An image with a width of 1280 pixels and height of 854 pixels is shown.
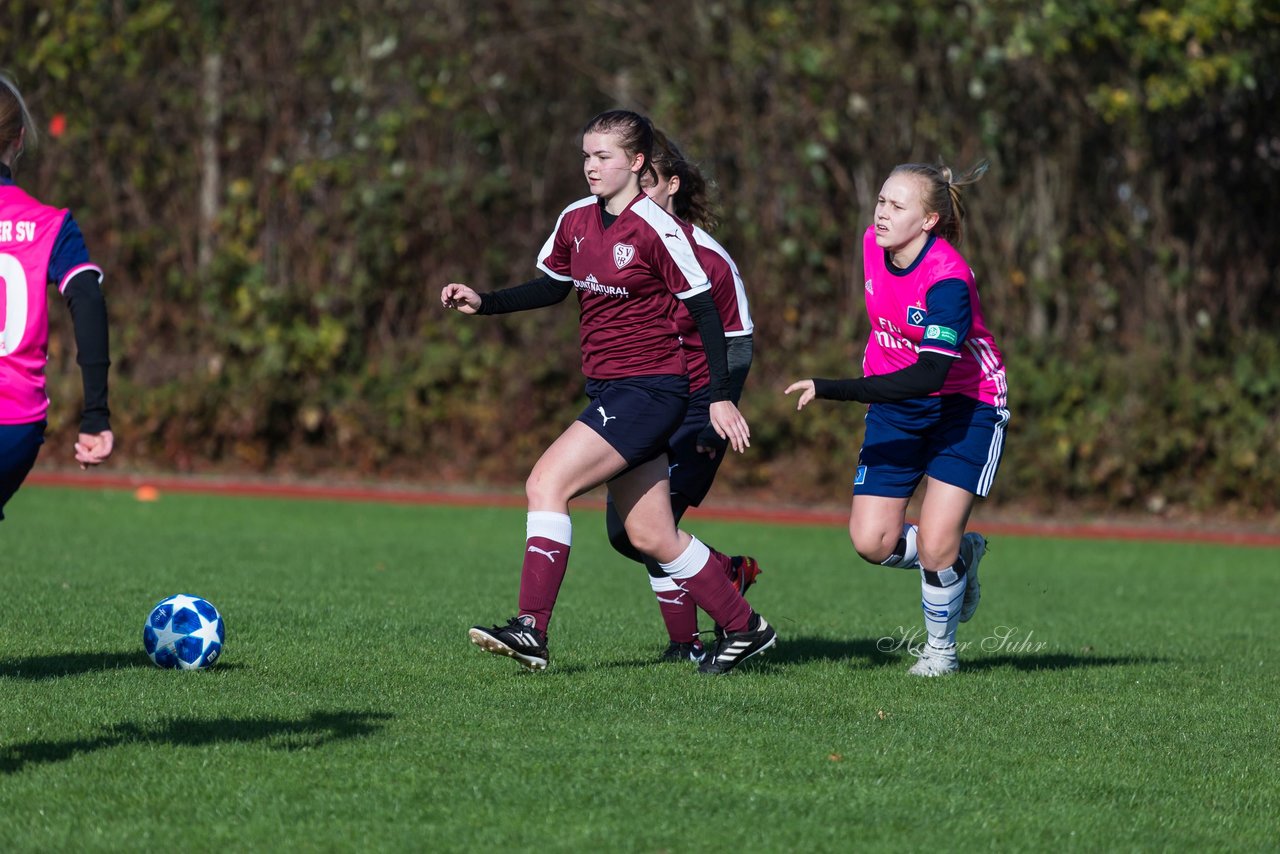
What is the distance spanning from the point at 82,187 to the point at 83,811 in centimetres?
1505

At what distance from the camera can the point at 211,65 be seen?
17.5 m

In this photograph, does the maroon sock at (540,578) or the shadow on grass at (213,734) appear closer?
the shadow on grass at (213,734)

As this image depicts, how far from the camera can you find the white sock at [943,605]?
6.38 metres

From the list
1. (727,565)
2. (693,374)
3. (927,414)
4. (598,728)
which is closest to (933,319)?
(927,414)

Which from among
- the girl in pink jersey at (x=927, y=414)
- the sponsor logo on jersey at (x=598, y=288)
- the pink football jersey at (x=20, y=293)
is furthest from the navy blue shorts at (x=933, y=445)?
the pink football jersey at (x=20, y=293)

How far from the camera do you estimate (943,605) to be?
20.9ft

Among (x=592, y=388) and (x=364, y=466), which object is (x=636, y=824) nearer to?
(x=592, y=388)

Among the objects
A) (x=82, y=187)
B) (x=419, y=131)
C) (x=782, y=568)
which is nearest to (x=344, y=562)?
(x=782, y=568)

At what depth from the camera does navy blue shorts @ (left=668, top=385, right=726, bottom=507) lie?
6.30 m

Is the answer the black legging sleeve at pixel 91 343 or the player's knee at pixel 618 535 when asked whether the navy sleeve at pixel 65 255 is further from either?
the player's knee at pixel 618 535

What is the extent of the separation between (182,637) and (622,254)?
2068 millimetres

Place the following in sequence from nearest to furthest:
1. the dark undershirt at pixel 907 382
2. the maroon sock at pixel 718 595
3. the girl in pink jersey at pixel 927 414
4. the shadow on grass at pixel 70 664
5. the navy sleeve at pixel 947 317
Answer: the shadow on grass at pixel 70 664 < the dark undershirt at pixel 907 382 < the navy sleeve at pixel 947 317 < the maroon sock at pixel 718 595 < the girl in pink jersey at pixel 927 414

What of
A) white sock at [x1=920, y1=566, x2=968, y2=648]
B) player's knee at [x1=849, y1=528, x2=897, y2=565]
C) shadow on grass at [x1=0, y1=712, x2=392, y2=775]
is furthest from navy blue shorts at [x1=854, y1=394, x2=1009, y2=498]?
shadow on grass at [x1=0, y1=712, x2=392, y2=775]

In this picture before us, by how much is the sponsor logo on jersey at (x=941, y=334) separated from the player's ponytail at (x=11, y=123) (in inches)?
122
